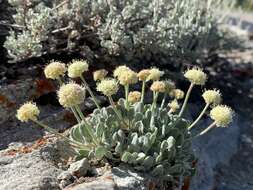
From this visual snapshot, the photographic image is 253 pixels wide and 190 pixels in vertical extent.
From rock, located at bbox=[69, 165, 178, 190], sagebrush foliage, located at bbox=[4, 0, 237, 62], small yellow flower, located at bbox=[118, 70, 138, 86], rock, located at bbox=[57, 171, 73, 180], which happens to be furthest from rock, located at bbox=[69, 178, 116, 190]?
sagebrush foliage, located at bbox=[4, 0, 237, 62]

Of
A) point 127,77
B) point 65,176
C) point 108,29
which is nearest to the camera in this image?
point 65,176

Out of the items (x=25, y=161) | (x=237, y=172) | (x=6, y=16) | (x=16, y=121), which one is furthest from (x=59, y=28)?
(x=237, y=172)

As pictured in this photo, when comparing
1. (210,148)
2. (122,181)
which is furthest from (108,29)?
(122,181)

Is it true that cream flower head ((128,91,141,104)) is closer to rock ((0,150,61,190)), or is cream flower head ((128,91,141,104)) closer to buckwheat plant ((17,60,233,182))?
buckwheat plant ((17,60,233,182))

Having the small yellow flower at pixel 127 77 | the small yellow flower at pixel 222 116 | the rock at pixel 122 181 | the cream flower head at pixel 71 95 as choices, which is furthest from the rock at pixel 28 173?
the small yellow flower at pixel 222 116

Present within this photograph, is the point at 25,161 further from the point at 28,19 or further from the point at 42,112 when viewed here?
the point at 28,19

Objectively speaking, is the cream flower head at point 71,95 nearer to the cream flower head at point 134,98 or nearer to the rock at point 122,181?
the rock at point 122,181

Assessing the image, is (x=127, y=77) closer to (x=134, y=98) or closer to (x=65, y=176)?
(x=134, y=98)
